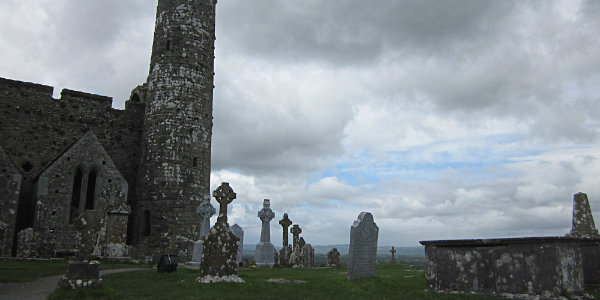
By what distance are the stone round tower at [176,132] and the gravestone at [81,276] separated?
1298 cm

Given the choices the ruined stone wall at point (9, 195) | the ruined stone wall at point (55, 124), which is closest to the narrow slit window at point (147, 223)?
the ruined stone wall at point (55, 124)

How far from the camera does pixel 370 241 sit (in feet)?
45.4

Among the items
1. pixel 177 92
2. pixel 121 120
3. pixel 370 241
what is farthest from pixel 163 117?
pixel 370 241

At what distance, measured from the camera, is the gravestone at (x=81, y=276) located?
379 inches

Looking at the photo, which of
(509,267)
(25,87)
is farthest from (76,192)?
(509,267)

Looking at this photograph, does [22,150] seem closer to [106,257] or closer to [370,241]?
[106,257]

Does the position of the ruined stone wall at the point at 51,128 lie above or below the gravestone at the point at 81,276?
above

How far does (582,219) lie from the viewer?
14227 mm

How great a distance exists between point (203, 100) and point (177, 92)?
1.49 metres

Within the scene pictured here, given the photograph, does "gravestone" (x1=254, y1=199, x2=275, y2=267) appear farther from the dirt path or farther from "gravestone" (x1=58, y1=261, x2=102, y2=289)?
"gravestone" (x1=58, y1=261, x2=102, y2=289)

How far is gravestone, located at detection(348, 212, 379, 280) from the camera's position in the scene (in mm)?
13102

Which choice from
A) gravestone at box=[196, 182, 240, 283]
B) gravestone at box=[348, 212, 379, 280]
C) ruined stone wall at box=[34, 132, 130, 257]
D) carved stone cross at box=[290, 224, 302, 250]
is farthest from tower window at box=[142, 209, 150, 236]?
gravestone at box=[348, 212, 379, 280]

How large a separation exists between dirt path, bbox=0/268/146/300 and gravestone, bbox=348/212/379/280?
26.1ft

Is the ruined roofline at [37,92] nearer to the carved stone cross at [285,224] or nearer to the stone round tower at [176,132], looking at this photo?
the stone round tower at [176,132]
